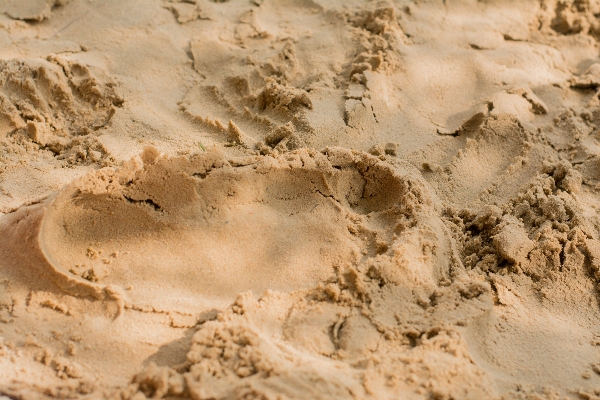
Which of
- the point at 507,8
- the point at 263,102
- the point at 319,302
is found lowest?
the point at 319,302

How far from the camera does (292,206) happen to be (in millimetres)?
1608

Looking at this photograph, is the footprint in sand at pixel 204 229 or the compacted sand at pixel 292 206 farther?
the footprint in sand at pixel 204 229

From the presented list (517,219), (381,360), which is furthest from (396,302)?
(517,219)

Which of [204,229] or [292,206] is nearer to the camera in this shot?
[204,229]

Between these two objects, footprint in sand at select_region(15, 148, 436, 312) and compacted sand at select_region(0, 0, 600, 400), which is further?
footprint in sand at select_region(15, 148, 436, 312)

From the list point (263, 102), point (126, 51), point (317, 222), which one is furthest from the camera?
point (126, 51)

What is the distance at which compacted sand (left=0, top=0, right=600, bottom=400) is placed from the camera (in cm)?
122

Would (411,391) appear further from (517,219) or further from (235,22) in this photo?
(235,22)

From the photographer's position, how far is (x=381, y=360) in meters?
1.19

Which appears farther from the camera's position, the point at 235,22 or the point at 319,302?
the point at 235,22

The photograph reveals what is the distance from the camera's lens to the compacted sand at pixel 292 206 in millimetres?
1216

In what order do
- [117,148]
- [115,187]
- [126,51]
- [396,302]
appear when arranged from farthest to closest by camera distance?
[126,51] < [117,148] < [115,187] < [396,302]

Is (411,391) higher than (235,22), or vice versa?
(235,22)

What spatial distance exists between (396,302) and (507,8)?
6.74ft
